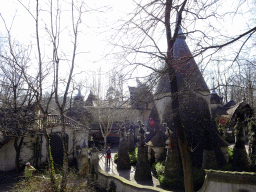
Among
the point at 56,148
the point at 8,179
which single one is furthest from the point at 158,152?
the point at 8,179

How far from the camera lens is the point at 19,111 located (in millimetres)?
11766

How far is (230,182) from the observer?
577 centimetres

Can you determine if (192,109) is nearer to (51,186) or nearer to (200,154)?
(200,154)

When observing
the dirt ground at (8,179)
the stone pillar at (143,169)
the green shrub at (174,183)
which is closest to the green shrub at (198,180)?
the green shrub at (174,183)

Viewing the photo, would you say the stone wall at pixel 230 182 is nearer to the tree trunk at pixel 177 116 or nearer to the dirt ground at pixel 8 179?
the tree trunk at pixel 177 116

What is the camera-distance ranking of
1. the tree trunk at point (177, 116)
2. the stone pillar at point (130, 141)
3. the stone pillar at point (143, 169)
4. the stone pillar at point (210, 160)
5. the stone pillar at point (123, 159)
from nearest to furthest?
the tree trunk at point (177, 116) < the stone pillar at point (210, 160) < the stone pillar at point (143, 169) < the stone pillar at point (123, 159) < the stone pillar at point (130, 141)

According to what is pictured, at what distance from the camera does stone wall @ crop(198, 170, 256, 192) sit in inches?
218

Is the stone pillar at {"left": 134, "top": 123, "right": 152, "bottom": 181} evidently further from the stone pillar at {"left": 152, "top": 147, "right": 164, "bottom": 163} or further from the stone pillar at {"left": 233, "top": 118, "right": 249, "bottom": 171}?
the stone pillar at {"left": 233, "top": 118, "right": 249, "bottom": 171}

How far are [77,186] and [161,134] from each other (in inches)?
327

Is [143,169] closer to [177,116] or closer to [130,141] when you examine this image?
[177,116]

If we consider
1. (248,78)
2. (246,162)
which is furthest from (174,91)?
(246,162)

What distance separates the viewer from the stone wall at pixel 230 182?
553 centimetres

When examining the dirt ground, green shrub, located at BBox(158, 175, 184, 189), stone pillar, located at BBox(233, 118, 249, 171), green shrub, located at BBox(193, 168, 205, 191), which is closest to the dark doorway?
the dirt ground

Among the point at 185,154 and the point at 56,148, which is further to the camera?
the point at 56,148
